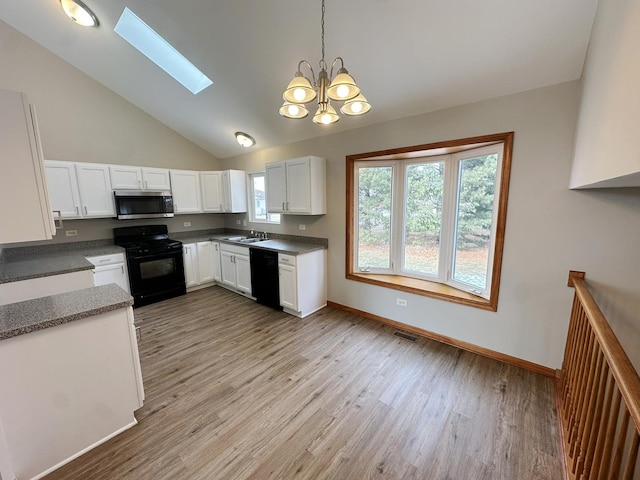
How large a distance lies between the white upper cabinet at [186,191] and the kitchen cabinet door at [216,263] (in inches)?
29.7

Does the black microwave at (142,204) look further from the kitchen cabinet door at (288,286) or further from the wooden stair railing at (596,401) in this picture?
the wooden stair railing at (596,401)

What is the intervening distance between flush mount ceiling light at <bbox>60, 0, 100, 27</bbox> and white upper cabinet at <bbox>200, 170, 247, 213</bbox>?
2313 millimetres

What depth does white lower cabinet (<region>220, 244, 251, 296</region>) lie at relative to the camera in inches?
162

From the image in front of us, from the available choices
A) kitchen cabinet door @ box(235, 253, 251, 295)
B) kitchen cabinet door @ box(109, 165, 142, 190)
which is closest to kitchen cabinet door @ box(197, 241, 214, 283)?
kitchen cabinet door @ box(235, 253, 251, 295)

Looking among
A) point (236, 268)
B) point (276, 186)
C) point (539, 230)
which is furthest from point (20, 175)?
point (539, 230)

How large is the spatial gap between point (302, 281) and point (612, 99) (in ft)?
9.94

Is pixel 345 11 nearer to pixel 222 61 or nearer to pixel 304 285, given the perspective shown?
pixel 222 61

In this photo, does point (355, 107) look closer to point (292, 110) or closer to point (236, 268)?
point (292, 110)

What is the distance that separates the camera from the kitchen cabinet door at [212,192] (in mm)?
4883

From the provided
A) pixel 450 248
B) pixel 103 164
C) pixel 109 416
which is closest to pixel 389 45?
pixel 450 248

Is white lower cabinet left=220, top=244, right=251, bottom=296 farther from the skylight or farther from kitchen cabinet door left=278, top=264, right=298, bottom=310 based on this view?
the skylight

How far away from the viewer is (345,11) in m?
2.00

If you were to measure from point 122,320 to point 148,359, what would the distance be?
3.93ft

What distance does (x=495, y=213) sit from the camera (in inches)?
101
